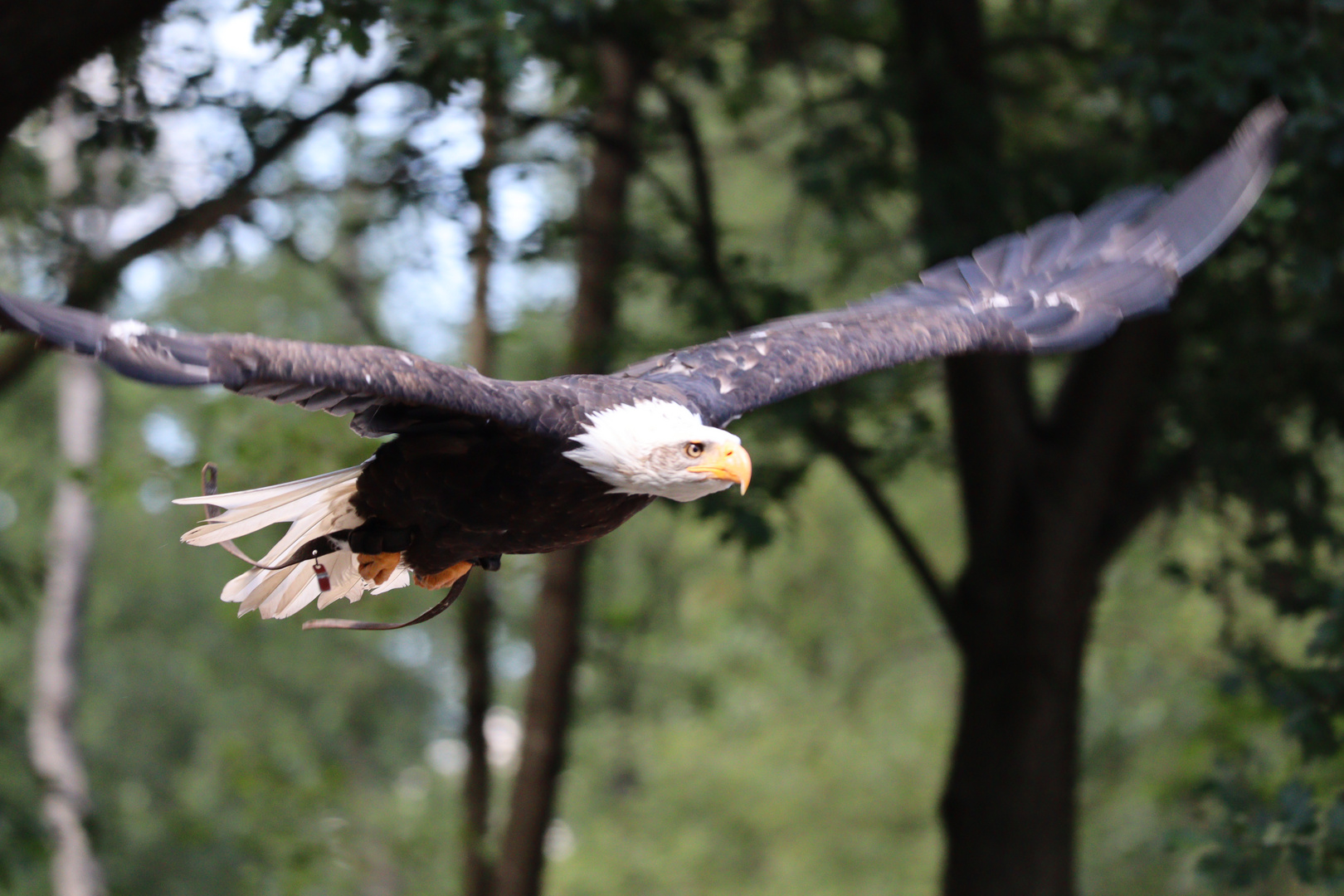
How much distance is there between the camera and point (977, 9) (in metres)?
6.72

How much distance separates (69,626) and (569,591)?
5423 mm

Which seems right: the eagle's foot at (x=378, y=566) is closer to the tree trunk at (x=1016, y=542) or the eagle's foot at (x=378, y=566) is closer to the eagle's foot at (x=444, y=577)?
the eagle's foot at (x=444, y=577)

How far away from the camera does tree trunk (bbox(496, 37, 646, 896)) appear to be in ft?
22.1

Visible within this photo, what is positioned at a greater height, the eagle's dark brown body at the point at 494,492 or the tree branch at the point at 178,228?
the tree branch at the point at 178,228

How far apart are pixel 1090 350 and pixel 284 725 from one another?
1199 cm

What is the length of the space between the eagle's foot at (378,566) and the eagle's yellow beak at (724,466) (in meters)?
1.06

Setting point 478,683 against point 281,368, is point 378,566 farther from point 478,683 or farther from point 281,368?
point 478,683

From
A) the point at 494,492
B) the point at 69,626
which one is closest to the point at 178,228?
the point at 494,492

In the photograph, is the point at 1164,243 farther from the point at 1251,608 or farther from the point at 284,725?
the point at 284,725

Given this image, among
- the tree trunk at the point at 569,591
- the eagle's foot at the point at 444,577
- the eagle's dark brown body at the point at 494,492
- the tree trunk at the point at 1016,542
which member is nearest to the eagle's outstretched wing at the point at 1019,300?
the eagle's dark brown body at the point at 494,492

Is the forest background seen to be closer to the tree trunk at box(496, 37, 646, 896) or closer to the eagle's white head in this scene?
the tree trunk at box(496, 37, 646, 896)

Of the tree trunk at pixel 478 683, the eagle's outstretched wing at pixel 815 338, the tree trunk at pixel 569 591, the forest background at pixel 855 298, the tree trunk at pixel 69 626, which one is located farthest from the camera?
the tree trunk at pixel 69 626

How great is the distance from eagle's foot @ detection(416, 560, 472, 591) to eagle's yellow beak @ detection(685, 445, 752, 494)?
0.97 meters

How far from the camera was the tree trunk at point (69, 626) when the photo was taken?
9.95 m
